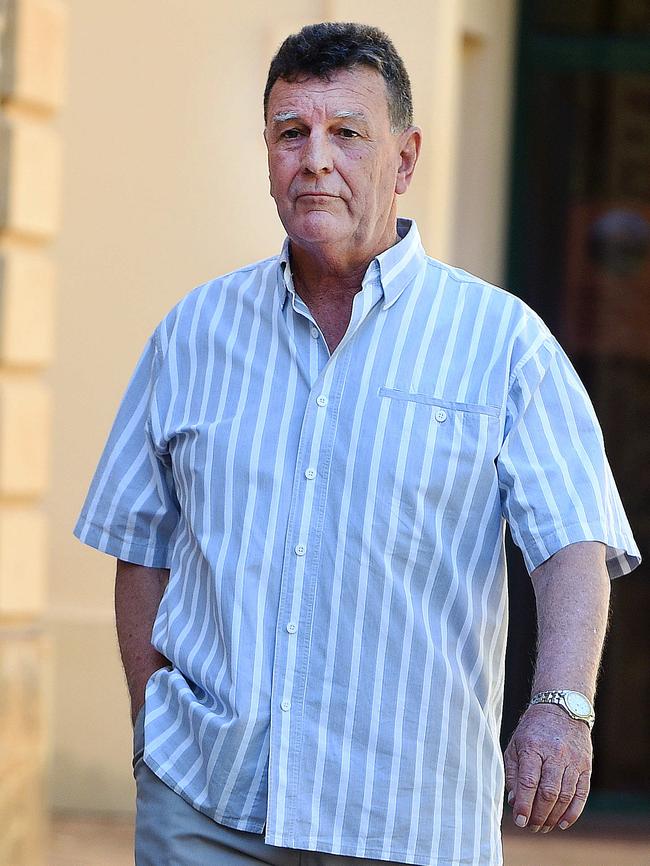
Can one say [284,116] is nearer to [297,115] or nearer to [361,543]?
[297,115]

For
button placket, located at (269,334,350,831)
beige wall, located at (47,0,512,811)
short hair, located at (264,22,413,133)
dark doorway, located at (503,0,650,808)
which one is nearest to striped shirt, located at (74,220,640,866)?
button placket, located at (269,334,350,831)

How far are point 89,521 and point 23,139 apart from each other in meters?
3.72

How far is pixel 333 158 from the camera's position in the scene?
2785 mm

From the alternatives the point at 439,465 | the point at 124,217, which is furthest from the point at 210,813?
the point at 124,217

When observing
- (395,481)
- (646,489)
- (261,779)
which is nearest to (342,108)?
(395,481)

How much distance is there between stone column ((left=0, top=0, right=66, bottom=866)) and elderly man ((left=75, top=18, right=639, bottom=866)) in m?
3.70

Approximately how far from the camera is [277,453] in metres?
2.73

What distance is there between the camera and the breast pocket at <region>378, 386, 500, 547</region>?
8.64 feet

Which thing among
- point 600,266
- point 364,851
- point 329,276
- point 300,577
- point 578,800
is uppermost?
point 600,266

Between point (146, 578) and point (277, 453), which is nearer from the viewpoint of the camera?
point (277, 453)

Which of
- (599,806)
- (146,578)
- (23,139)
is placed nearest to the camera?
(146,578)

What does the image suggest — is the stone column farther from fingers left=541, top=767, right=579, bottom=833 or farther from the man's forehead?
fingers left=541, top=767, right=579, bottom=833

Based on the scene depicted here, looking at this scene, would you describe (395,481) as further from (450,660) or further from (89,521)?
(89,521)

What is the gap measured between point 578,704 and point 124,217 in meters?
4.62
